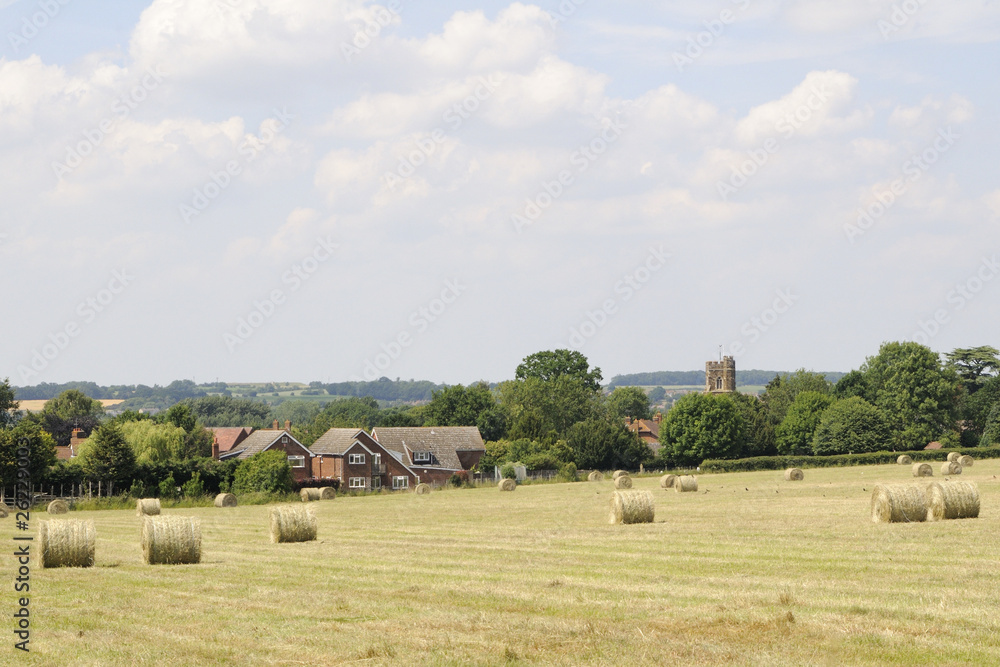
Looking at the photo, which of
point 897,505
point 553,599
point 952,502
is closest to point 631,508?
point 897,505

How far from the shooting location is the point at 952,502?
28.8 metres

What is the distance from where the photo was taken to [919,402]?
347 feet

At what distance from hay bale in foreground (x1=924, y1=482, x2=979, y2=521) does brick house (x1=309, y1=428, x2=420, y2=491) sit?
64.3 m

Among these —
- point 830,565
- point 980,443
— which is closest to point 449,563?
point 830,565

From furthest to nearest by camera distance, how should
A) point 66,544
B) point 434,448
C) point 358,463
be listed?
point 434,448, point 358,463, point 66,544

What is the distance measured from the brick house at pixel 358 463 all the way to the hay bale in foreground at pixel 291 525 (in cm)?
5941

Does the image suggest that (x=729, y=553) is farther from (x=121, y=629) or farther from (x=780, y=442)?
(x=780, y=442)

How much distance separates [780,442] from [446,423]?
3664 centimetres

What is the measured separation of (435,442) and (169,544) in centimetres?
7616

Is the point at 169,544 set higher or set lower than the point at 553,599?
higher

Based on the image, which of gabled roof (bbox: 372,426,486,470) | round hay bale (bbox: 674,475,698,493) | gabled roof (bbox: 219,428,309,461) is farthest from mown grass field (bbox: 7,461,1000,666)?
gabled roof (bbox: 372,426,486,470)

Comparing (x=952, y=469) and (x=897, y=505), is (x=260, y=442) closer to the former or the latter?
(x=952, y=469)

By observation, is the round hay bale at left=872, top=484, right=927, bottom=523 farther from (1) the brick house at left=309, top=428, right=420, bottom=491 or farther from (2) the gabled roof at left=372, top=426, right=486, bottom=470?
(2) the gabled roof at left=372, top=426, right=486, bottom=470

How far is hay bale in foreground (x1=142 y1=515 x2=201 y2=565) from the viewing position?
2377cm
